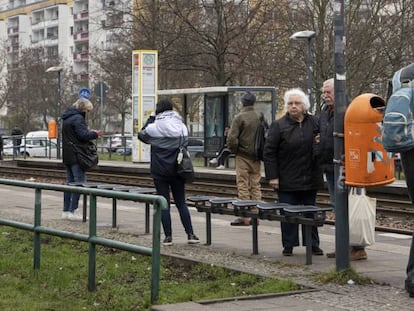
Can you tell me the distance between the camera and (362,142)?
302 inches

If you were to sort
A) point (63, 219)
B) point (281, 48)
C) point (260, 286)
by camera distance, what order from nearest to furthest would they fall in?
point (260, 286)
point (63, 219)
point (281, 48)

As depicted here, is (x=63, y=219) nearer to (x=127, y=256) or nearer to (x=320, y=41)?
(x=127, y=256)

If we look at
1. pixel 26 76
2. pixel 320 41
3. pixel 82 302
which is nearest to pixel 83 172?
pixel 82 302

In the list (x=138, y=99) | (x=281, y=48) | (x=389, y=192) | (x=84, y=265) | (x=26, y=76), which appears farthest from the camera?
(x=26, y=76)

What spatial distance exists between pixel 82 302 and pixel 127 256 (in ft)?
5.63

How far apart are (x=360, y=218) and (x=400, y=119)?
197 cm

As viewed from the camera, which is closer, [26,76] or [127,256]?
[127,256]

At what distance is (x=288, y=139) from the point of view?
908 centimetres

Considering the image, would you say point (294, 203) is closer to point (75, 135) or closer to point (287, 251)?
point (287, 251)

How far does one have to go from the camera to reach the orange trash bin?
7.66 m


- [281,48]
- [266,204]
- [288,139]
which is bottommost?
[266,204]

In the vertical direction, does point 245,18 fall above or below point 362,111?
above

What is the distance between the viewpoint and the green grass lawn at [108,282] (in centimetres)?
725

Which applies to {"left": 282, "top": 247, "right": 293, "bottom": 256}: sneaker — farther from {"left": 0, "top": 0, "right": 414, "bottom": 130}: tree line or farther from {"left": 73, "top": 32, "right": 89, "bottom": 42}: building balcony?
{"left": 73, "top": 32, "right": 89, "bottom": 42}: building balcony
